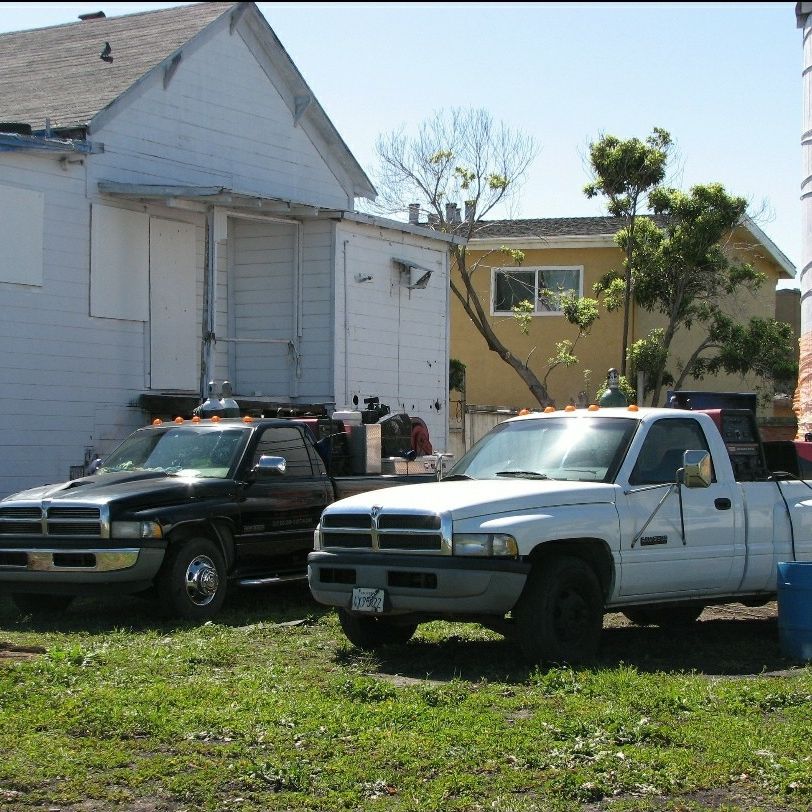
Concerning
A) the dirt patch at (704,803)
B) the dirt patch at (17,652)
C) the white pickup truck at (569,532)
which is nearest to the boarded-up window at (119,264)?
the dirt patch at (17,652)

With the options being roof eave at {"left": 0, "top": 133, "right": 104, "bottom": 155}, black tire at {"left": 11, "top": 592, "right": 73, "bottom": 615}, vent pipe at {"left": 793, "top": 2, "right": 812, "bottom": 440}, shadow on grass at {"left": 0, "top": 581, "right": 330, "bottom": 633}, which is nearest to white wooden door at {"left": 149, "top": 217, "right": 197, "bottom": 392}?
roof eave at {"left": 0, "top": 133, "right": 104, "bottom": 155}

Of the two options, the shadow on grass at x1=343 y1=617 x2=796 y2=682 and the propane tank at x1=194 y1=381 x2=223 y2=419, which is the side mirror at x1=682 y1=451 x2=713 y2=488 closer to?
the shadow on grass at x1=343 y1=617 x2=796 y2=682

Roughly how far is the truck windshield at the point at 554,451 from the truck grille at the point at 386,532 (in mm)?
1075

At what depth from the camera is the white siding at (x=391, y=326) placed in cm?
1947

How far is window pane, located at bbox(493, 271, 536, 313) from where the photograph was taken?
3039 cm

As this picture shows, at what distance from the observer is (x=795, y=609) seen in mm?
8938

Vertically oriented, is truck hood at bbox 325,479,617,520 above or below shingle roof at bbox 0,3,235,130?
below

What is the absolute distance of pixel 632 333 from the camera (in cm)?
2855

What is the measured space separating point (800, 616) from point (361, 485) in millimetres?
5089

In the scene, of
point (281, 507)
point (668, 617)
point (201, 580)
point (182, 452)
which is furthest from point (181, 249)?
point (668, 617)

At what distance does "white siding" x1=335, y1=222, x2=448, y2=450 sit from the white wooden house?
0.04 meters

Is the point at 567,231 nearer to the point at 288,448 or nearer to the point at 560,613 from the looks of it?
the point at 288,448

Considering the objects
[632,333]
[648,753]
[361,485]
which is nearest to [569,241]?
[632,333]

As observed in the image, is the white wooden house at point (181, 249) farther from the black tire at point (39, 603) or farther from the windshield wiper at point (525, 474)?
the windshield wiper at point (525, 474)
